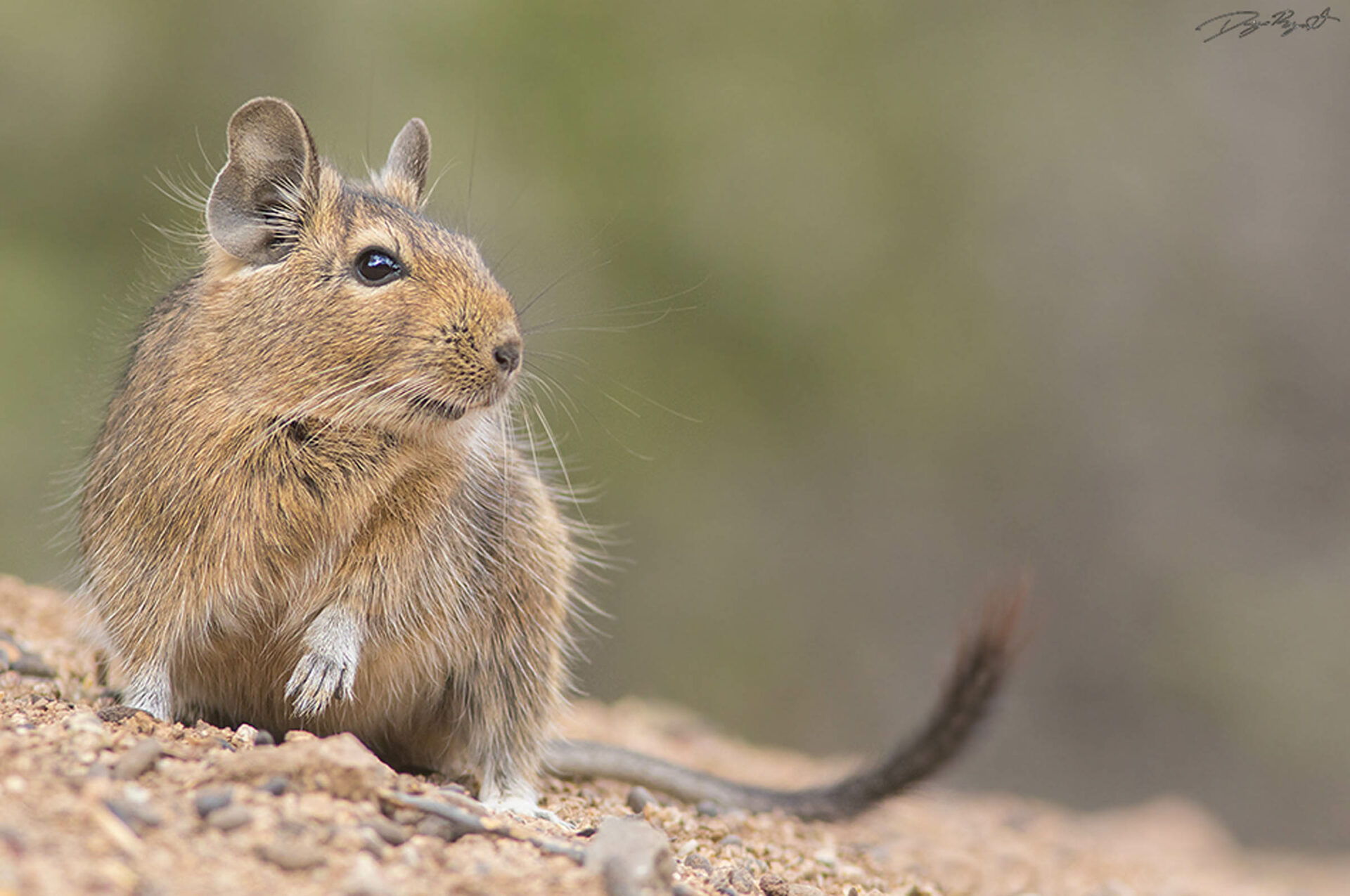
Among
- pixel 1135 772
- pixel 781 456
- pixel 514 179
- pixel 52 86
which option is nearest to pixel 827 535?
pixel 781 456

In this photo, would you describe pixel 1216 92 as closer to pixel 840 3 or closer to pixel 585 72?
pixel 840 3

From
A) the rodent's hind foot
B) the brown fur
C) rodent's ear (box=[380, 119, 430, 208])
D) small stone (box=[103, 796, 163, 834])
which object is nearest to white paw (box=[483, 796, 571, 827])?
the rodent's hind foot

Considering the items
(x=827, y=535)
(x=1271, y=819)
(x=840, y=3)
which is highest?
(x=840, y=3)

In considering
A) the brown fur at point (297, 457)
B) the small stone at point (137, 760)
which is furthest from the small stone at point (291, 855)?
the brown fur at point (297, 457)

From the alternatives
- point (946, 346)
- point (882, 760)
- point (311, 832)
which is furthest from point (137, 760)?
point (946, 346)

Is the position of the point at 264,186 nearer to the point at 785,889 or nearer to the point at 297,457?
the point at 297,457
